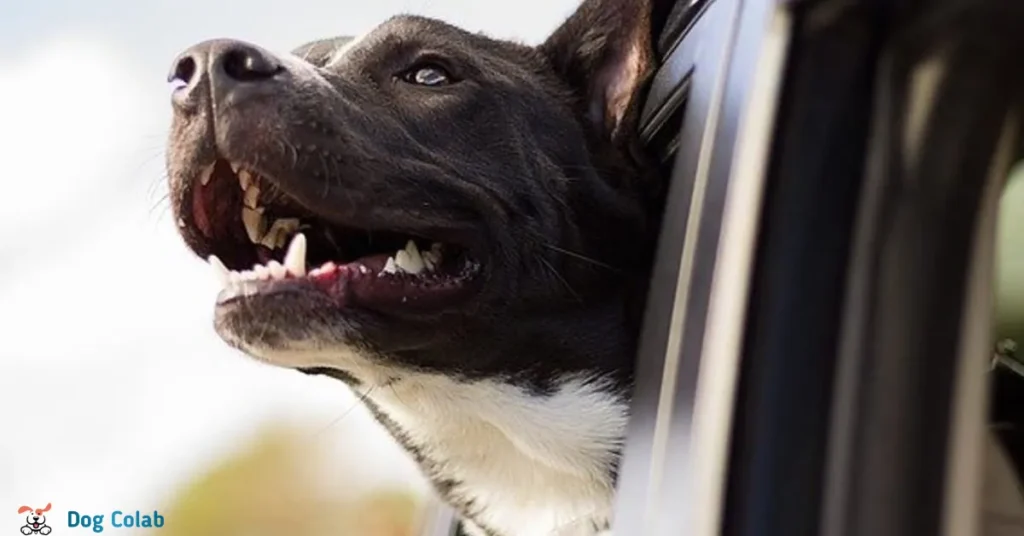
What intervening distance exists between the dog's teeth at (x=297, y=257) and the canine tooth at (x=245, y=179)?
0.09 meters

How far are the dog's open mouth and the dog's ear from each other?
32 cm

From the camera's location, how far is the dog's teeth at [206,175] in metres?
1.66

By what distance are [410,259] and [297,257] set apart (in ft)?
0.51

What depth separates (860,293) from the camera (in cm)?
86

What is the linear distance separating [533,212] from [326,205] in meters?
0.33

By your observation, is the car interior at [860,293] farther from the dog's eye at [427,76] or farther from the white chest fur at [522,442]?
the dog's eye at [427,76]

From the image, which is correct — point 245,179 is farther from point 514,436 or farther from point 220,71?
point 514,436

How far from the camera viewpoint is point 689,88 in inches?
52.4

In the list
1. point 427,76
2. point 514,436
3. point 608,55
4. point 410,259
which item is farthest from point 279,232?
point 608,55

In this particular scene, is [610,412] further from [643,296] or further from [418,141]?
[418,141]

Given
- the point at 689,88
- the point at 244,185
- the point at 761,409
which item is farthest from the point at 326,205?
the point at 761,409

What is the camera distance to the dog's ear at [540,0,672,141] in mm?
1834

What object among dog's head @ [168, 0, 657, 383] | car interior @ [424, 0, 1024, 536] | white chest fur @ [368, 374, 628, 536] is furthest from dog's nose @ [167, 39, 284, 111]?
car interior @ [424, 0, 1024, 536]

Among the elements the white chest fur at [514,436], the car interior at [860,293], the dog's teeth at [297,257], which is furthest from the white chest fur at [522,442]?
the car interior at [860,293]
